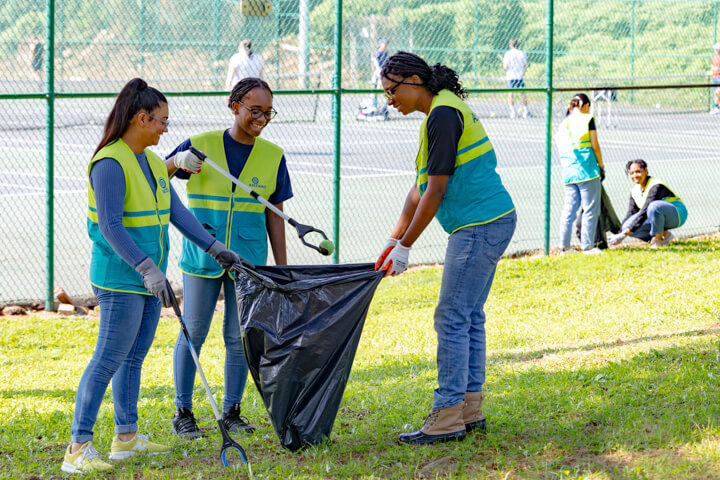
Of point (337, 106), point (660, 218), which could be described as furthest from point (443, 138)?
point (660, 218)

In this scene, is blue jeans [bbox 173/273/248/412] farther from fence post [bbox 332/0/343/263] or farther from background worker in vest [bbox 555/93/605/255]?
background worker in vest [bbox 555/93/605/255]

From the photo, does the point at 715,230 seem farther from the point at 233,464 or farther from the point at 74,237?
the point at 233,464

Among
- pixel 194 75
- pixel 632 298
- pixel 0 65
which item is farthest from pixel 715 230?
pixel 0 65

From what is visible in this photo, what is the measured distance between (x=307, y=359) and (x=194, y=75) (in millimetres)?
15640

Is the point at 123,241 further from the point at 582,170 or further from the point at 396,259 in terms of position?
the point at 582,170

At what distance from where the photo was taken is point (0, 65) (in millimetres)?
18797

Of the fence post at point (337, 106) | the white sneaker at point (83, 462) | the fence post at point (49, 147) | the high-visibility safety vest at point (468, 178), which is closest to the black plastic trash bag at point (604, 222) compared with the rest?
the fence post at point (337, 106)

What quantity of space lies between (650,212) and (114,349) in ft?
25.3

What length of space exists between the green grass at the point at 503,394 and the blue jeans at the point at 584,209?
5.37 feet

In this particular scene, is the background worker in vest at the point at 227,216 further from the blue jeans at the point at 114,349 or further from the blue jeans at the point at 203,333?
the blue jeans at the point at 114,349

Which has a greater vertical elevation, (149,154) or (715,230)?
(149,154)

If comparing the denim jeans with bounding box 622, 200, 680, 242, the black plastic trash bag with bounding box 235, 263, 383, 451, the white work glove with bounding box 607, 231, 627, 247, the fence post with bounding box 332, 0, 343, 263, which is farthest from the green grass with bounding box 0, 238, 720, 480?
the white work glove with bounding box 607, 231, 627, 247

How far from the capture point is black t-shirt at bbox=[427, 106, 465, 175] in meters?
4.12

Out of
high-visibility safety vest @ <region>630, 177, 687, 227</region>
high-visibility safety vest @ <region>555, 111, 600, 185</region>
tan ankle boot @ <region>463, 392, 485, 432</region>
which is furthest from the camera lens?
high-visibility safety vest @ <region>630, 177, 687, 227</region>
